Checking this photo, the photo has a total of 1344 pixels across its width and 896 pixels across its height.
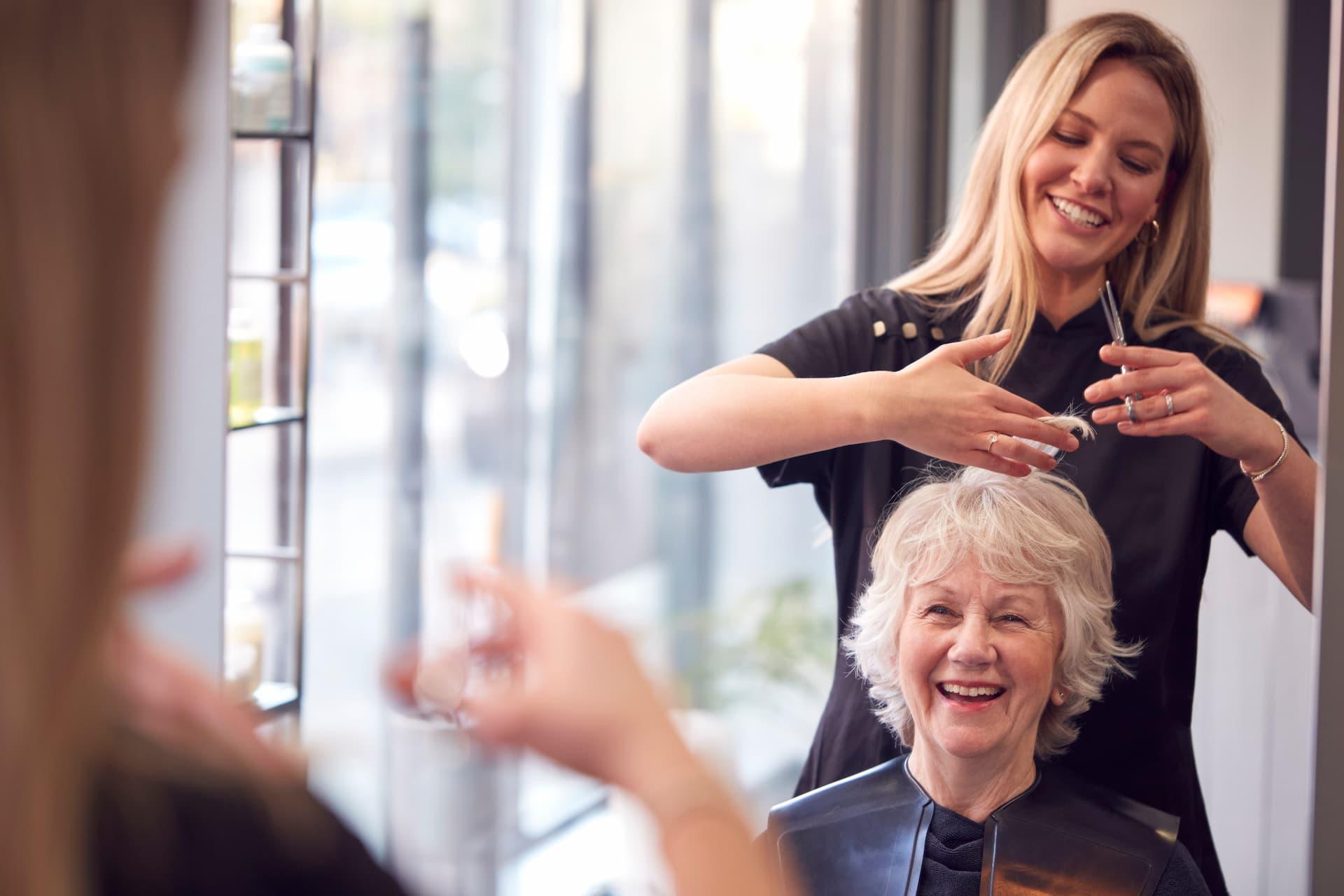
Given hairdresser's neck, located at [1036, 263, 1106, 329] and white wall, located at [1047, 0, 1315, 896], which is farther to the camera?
white wall, located at [1047, 0, 1315, 896]

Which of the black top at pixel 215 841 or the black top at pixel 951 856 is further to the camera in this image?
the black top at pixel 951 856

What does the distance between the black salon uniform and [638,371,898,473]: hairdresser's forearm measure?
0.12 metres

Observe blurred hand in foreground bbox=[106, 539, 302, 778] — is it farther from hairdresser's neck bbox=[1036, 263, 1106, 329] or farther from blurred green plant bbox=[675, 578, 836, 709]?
blurred green plant bbox=[675, 578, 836, 709]

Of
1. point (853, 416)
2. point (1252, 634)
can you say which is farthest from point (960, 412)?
point (1252, 634)

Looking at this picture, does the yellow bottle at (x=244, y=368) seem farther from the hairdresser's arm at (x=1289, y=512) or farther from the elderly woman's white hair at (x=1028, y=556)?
the hairdresser's arm at (x=1289, y=512)

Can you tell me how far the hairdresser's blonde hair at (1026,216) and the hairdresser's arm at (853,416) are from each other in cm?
12

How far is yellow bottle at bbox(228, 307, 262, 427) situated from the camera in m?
1.69

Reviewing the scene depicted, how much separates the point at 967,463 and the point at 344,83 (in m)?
2.08

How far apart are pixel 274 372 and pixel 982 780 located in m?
1.14

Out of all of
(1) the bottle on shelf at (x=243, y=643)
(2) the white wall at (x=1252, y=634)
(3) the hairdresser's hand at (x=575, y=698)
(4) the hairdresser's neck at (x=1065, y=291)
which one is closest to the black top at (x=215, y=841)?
(3) the hairdresser's hand at (x=575, y=698)

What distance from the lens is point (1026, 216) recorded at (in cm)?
137

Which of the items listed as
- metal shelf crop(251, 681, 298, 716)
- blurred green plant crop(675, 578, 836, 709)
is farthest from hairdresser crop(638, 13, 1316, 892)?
blurred green plant crop(675, 578, 836, 709)

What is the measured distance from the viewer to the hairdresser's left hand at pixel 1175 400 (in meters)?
1.22

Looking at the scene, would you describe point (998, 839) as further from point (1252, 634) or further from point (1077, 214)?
point (1252, 634)
